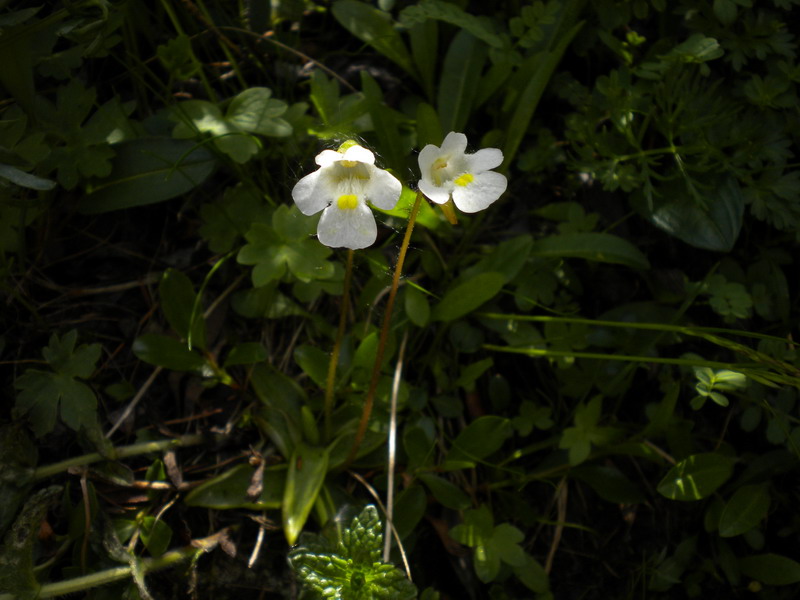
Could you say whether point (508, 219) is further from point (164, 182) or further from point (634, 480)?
point (164, 182)

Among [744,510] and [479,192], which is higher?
[479,192]

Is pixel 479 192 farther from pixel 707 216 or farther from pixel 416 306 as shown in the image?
pixel 707 216

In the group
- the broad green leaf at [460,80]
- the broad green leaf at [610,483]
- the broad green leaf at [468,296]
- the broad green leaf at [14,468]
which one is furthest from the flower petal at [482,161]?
the broad green leaf at [14,468]

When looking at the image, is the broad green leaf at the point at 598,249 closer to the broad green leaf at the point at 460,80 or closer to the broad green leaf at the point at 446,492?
the broad green leaf at the point at 460,80

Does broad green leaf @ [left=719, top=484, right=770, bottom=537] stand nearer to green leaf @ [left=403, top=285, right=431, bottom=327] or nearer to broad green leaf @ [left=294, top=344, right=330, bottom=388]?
green leaf @ [left=403, top=285, right=431, bottom=327]

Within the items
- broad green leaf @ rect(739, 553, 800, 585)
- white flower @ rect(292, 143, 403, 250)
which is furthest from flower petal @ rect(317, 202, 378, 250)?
broad green leaf @ rect(739, 553, 800, 585)

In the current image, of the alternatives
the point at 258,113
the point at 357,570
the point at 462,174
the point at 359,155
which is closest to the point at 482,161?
the point at 462,174

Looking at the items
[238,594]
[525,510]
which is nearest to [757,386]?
[525,510]
